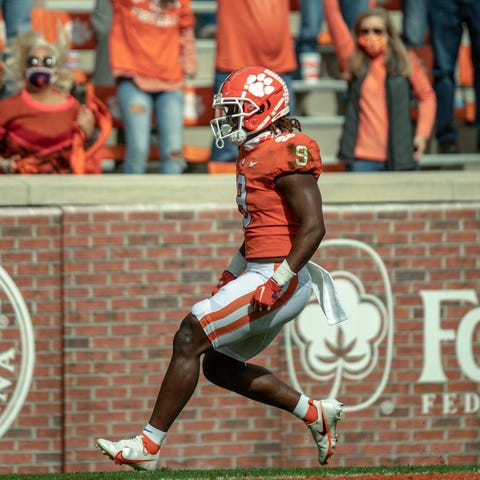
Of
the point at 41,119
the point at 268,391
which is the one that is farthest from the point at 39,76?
the point at 268,391

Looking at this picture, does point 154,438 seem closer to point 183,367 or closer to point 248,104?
point 183,367

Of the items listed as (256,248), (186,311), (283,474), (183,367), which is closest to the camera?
(183,367)

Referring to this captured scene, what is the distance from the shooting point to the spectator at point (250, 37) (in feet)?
30.8

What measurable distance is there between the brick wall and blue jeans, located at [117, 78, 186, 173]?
41.3 inches

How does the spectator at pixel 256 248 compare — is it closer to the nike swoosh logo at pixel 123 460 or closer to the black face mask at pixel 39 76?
the nike swoosh logo at pixel 123 460

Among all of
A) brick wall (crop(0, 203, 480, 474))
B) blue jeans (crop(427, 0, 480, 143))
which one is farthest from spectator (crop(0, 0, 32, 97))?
blue jeans (crop(427, 0, 480, 143))

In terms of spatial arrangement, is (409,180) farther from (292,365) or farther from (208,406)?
(208,406)

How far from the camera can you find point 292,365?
8273mm

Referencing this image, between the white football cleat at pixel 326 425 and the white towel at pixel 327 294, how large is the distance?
0.38 m

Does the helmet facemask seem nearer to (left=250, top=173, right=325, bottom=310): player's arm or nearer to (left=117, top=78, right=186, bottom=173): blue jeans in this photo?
(left=250, top=173, right=325, bottom=310): player's arm

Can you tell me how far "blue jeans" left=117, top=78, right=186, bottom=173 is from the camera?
29.7 feet

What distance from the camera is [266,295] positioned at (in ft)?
18.6

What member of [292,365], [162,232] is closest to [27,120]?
[162,232]

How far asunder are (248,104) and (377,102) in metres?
3.32
